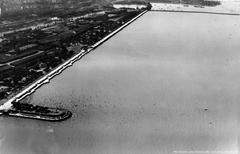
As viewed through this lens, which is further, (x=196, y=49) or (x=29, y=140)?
(x=196, y=49)

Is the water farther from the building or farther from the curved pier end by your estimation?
the building

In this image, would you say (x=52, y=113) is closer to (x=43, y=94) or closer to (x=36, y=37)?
(x=43, y=94)

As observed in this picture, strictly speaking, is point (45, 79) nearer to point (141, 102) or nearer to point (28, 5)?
point (141, 102)

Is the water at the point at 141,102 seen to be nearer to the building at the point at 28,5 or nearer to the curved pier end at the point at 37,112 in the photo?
the curved pier end at the point at 37,112

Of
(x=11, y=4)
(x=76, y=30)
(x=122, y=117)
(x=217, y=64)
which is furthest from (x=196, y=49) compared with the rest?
(x=11, y=4)

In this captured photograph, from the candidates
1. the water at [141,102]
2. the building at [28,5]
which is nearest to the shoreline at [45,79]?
the water at [141,102]

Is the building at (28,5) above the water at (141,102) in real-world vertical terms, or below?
above

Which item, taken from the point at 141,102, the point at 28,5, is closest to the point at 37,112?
the point at 141,102

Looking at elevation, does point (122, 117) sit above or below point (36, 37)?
below

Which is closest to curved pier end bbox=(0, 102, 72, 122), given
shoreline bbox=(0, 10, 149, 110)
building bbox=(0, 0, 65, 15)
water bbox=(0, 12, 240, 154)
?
water bbox=(0, 12, 240, 154)
